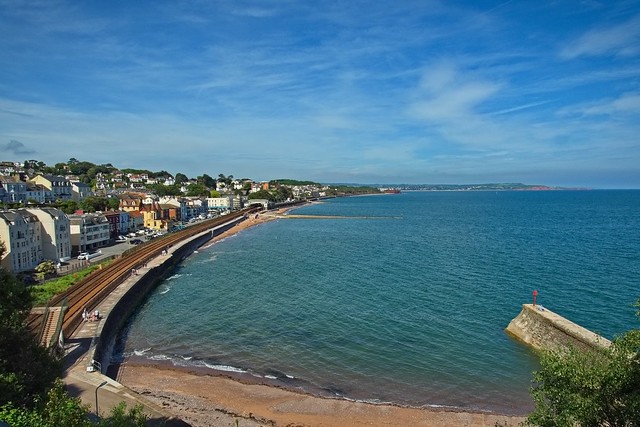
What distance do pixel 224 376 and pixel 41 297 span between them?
1677cm

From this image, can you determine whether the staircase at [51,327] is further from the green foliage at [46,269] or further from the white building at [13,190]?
the white building at [13,190]

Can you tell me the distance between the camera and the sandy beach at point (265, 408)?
58.9 ft

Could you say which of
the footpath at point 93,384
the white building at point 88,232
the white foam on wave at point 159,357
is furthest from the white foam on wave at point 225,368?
the white building at point 88,232

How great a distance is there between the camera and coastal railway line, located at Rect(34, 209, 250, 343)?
23.9 m

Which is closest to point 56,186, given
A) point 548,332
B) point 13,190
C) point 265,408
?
point 13,190

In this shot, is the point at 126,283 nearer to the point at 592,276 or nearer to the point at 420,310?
the point at 420,310

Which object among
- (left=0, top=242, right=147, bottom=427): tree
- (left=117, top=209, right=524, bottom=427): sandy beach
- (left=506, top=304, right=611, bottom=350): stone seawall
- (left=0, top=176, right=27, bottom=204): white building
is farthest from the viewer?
(left=0, top=176, right=27, bottom=204): white building

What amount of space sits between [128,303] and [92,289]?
10.5 feet

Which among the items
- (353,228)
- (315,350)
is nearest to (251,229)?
(353,228)

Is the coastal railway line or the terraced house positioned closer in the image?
the coastal railway line

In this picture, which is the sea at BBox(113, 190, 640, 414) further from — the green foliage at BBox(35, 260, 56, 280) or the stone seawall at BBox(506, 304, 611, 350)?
the green foliage at BBox(35, 260, 56, 280)

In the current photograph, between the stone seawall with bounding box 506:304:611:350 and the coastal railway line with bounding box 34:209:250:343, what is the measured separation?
23.8 meters

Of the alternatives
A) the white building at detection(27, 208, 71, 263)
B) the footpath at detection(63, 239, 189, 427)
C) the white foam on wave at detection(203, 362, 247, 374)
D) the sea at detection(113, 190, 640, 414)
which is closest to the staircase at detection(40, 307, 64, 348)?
the footpath at detection(63, 239, 189, 427)

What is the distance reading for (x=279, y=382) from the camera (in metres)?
21.6
